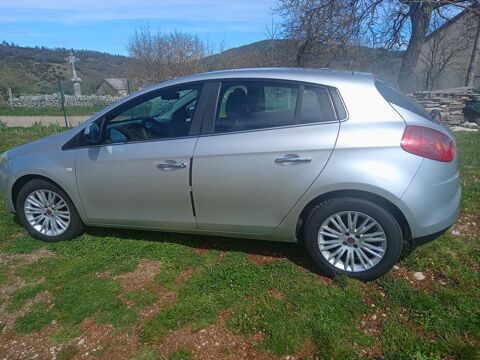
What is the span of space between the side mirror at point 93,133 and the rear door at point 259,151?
3.38 feet

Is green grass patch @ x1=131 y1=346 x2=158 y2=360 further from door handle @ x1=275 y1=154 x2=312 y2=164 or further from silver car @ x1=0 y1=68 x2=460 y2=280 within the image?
door handle @ x1=275 y1=154 x2=312 y2=164

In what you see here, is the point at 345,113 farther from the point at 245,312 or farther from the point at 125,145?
the point at 125,145

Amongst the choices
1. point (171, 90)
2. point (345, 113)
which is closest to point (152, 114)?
point (171, 90)

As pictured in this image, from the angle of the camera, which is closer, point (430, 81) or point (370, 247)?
point (370, 247)

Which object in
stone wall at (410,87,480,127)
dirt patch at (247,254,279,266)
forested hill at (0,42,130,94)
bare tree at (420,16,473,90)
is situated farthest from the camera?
forested hill at (0,42,130,94)

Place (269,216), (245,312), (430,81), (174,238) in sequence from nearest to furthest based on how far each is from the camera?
(245,312) < (269,216) < (174,238) < (430,81)

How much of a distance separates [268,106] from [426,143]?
1.24 metres

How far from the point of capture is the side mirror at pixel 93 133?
361cm

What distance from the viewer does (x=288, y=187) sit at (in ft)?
10.1

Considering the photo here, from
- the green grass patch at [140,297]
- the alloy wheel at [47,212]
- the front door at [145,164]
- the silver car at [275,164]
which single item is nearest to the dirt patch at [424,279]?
the silver car at [275,164]

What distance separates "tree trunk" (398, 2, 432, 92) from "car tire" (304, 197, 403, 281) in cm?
1309

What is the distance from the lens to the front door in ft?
11.1

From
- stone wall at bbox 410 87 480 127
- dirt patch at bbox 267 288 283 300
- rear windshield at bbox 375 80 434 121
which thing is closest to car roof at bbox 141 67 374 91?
rear windshield at bbox 375 80 434 121

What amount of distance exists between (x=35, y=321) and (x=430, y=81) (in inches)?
775
